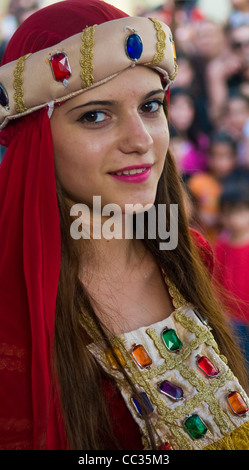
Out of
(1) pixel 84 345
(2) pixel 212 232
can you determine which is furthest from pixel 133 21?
(2) pixel 212 232

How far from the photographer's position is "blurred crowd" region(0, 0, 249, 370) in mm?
4008

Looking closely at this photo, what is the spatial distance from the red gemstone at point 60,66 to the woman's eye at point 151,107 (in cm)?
22

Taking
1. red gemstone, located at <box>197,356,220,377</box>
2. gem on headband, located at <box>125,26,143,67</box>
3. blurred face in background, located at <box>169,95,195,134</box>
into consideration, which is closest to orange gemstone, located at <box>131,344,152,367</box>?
red gemstone, located at <box>197,356,220,377</box>

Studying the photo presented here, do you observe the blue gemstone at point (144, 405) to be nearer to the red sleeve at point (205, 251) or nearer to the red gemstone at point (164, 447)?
the red gemstone at point (164, 447)

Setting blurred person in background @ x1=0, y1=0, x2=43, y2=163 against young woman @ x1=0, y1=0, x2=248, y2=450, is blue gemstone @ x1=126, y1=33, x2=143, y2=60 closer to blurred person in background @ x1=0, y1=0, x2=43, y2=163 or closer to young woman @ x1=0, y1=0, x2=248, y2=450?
young woman @ x1=0, y1=0, x2=248, y2=450

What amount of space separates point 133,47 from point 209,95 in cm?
254

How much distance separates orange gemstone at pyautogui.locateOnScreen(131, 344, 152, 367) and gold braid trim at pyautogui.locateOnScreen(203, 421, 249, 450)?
0.25m

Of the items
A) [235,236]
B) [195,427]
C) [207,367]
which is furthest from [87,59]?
[235,236]

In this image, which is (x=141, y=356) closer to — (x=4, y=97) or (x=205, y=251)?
(x=205, y=251)

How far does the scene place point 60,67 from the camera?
163 centimetres

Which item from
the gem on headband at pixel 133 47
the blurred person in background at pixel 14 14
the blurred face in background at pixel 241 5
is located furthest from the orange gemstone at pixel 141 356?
the blurred face in background at pixel 241 5

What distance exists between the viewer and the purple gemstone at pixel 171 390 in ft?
5.48
